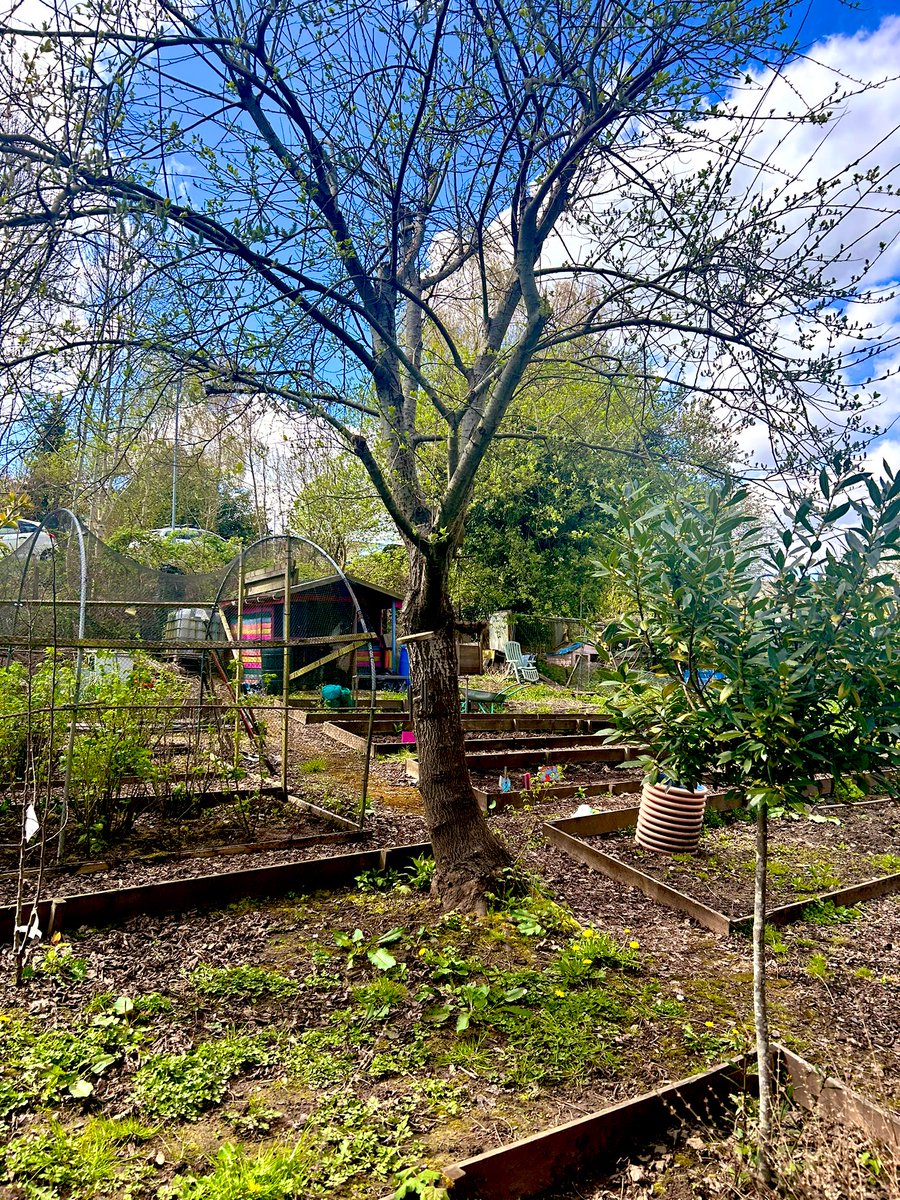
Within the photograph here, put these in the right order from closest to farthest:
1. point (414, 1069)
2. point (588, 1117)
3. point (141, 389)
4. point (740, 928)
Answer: point (588, 1117), point (414, 1069), point (141, 389), point (740, 928)

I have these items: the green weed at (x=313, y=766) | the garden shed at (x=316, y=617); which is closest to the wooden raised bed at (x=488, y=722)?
the green weed at (x=313, y=766)

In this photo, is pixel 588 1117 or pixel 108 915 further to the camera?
pixel 108 915

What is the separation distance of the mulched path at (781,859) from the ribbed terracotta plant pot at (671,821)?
8 cm

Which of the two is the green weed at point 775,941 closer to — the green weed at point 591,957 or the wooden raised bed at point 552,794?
the green weed at point 591,957

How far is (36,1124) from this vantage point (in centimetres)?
230

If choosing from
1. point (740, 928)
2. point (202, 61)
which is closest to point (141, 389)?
point (202, 61)

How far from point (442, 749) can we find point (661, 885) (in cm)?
178

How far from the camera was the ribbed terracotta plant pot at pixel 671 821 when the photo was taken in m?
5.38

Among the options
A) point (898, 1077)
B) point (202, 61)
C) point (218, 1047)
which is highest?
point (202, 61)

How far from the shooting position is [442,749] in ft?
14.0

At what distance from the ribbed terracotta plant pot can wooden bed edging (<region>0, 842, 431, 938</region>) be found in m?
1.89

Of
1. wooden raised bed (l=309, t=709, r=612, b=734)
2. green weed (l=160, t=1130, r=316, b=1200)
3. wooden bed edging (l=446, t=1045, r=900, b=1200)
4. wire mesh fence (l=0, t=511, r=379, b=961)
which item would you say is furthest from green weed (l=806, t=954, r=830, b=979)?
wooden raised bed (l=309, t=709, r=612, b=734)

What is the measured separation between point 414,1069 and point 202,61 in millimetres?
4585

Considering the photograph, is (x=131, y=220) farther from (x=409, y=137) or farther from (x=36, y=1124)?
(x=36, y=1124)
